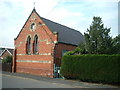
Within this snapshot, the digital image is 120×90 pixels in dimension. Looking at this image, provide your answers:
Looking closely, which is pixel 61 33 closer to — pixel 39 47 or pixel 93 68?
pixel 39 47

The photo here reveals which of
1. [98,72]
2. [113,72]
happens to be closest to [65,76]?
Answer: [98,72]

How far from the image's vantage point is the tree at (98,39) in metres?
22.4

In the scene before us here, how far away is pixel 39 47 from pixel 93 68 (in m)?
10.3

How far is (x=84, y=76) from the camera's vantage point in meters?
17.7

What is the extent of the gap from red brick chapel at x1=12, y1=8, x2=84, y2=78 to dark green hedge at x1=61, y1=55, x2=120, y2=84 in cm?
308

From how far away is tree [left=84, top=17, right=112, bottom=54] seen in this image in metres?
22.4

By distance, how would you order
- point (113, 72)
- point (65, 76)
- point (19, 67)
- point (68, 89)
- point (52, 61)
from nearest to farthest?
point (68, 89) → point (113, 72) → point (65, 76) → point (52, 61) → point (19, 67)

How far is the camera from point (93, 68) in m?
16.9

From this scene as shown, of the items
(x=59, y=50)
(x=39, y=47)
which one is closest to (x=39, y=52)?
(x=39, y=47)

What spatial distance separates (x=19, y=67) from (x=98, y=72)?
619 inches

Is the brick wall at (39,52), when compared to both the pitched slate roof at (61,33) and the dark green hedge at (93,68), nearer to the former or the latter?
the pitched slate roof at (61,33)

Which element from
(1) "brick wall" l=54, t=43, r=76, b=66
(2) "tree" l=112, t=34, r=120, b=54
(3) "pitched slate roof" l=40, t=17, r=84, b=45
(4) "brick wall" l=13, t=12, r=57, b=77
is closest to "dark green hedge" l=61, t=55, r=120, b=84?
(1) "brick wall" l=54, t=43, r=76, b=66

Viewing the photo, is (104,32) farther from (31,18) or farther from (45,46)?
(31,18)

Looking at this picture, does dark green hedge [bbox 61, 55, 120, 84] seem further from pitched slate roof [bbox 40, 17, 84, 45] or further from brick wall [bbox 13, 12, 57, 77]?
pitched slate roof [bbox 40, 17, 84, 45]
